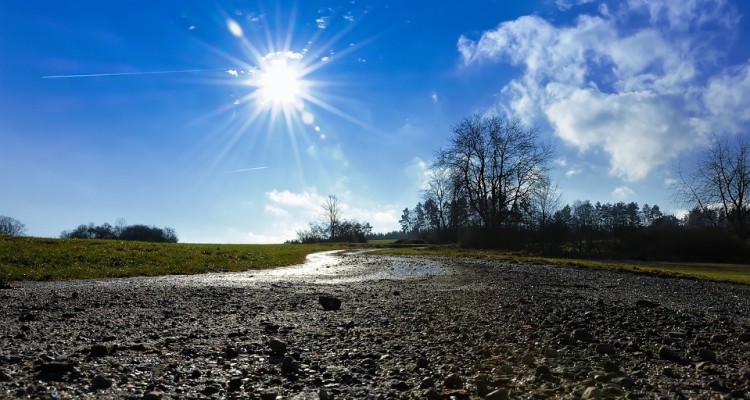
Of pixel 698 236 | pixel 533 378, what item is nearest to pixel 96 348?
pixel 533 378

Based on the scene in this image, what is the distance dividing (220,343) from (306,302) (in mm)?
4165

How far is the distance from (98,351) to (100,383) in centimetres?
120

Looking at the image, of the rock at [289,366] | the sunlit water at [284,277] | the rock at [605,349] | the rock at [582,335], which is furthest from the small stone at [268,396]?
the sunlit water at [284,277]

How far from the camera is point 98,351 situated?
4977 millimetres

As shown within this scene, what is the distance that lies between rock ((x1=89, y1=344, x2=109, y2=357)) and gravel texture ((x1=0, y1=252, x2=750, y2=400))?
2 cm

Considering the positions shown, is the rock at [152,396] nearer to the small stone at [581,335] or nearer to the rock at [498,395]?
the rock at [498,395]

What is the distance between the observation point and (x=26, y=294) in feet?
35.3

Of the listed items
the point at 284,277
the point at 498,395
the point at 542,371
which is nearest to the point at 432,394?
the point at 498,395

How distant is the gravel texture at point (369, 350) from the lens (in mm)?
3998

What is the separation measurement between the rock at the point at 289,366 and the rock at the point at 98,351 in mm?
2037

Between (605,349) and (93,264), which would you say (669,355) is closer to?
(605,349)

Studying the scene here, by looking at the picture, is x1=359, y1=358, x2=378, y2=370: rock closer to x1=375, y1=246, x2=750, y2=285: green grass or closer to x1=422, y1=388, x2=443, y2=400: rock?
x1=422, y1=388, x2=443, y2=400: rock

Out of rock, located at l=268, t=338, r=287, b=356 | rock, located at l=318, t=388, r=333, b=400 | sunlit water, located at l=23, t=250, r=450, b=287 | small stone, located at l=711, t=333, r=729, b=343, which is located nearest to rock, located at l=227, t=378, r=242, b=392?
rock, located at l=318, t=388, r=333, b=400

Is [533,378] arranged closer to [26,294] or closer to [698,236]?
[26,294]
